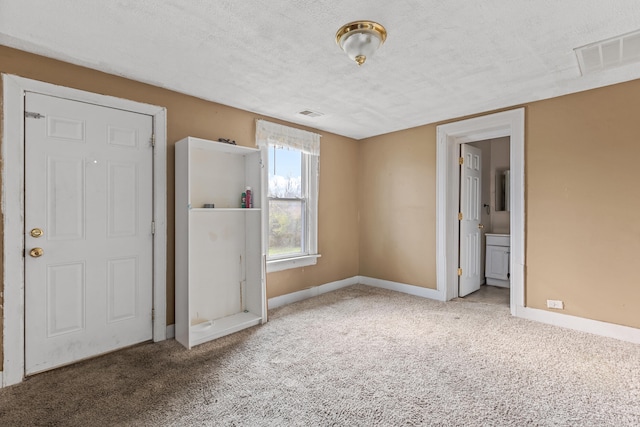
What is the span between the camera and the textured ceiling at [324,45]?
6.13ft

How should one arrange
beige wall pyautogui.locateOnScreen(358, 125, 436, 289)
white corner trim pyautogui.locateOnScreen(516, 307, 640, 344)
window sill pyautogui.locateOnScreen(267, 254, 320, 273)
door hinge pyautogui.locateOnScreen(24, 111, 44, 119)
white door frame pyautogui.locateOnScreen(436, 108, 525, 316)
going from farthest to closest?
1. beige wall pyautogui.locateOnScreen(358, 125, 436, 289)
2. window sill pyautogui.locateOnScreen(267, 254, 320, 273)
3. white door frame pyautogui.locateOnScreen(436, 108, 525, 316)
4. white corner trim pyautogui.locateOnScreen(516, 307, 640, 344)
5. door hinge pyautogui.locateOnScreen(24, 111, 44, 119)

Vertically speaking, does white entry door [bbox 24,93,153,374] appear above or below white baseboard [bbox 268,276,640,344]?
above

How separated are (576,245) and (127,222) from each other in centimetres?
441

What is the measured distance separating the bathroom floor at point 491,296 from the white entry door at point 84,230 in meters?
4.05

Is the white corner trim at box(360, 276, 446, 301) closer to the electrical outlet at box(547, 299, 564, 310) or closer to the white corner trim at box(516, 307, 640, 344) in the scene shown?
the white corner trim at box(516, 307, 640, 344)

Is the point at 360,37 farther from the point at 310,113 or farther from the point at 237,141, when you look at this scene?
the point at 237,141

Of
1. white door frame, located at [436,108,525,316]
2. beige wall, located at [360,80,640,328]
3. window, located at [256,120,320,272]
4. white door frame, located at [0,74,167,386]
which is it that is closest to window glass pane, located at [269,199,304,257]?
window, located at [256,120,320,272]

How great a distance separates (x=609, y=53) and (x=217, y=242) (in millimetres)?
3810

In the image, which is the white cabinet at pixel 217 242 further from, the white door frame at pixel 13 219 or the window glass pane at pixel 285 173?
the white door frame at pixel 13 219

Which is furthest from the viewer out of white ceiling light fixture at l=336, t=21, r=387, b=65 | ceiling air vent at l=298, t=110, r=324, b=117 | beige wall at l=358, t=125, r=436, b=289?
beige wall at l=358, t=125, r=436, b=289

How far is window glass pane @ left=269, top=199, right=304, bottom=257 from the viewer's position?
4086mm

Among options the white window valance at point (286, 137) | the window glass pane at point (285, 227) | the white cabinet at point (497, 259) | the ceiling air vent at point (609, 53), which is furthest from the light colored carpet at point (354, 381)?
the ceiling air vent at point (609, 53)

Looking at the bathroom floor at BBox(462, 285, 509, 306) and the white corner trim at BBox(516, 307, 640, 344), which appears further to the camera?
the bathroom floor at BBox(462, 285, 509, 306)

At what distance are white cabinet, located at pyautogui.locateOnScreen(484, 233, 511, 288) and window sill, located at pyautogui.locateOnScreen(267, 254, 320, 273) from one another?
288 centimetres
